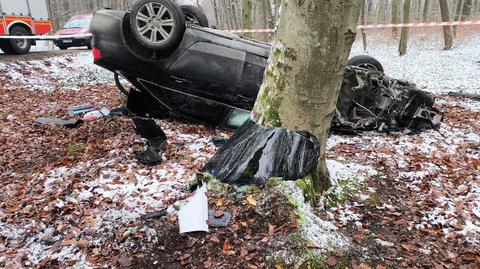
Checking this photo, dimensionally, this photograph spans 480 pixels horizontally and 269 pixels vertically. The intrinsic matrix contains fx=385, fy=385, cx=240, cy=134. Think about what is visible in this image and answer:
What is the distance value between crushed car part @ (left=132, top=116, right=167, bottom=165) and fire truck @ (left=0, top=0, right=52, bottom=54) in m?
10.3

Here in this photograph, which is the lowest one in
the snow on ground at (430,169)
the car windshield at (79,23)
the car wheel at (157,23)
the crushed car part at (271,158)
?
the snow on ground at (430,169)

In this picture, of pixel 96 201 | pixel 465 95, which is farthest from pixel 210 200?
pixel 465 95

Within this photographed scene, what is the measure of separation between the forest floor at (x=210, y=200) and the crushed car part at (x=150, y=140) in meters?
0.10

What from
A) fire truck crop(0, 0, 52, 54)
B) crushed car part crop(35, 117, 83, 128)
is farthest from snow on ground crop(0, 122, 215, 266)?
fire truck crop(0, 0, 52, 54)

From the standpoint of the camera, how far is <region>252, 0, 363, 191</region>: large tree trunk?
119 inches

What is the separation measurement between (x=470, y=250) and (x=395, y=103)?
3572 millimetres

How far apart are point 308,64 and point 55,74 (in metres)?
12.0

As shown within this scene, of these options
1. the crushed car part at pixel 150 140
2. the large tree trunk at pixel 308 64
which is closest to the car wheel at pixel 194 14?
the crushed car part at pixel 150 140

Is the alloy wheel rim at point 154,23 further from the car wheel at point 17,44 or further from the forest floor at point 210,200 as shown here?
the car wheel at point 17,44

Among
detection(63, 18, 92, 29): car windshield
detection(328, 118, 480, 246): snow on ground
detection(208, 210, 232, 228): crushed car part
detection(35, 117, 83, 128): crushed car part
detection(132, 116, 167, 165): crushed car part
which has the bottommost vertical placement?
detection(328, 118, 480, 246): snow on ground

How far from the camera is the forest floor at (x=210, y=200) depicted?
299 centimetres

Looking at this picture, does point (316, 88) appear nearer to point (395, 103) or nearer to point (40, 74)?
point (395, 103)

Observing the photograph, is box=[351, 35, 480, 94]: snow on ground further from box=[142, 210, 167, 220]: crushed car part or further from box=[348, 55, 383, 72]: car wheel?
box=[142, 210, 167, 220]: crushed car part

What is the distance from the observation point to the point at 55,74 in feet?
42.6
